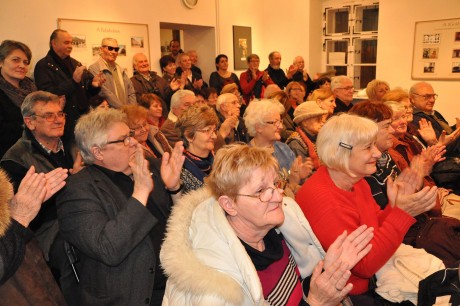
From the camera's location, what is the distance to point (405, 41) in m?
7.20

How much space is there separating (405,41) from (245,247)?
22.9 ft

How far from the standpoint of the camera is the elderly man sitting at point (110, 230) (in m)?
1.68

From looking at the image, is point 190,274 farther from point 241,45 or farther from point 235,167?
point 241,45

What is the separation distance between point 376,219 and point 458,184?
6.66 feet

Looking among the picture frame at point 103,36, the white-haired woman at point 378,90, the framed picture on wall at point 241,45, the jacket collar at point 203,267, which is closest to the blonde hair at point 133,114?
the jacket collar at point 203,267

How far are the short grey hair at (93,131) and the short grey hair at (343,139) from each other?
1.13 m

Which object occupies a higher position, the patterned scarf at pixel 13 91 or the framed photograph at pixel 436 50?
the framed photograph at pixel 436 50

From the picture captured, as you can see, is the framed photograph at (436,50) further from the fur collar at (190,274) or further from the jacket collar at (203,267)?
the fur collar at (190,274)

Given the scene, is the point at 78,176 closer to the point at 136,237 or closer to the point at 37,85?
the point at 136,237

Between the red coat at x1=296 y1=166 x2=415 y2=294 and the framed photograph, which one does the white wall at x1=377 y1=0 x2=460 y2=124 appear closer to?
the framed photograph

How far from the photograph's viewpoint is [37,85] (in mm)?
4234

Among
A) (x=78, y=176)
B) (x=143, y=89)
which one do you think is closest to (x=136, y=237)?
(x=78, y=176)

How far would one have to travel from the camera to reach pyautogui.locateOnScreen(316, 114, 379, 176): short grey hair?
1974 mm

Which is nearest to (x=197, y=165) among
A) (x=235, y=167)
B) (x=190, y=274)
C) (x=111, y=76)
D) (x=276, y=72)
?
(x=235, y=167)
